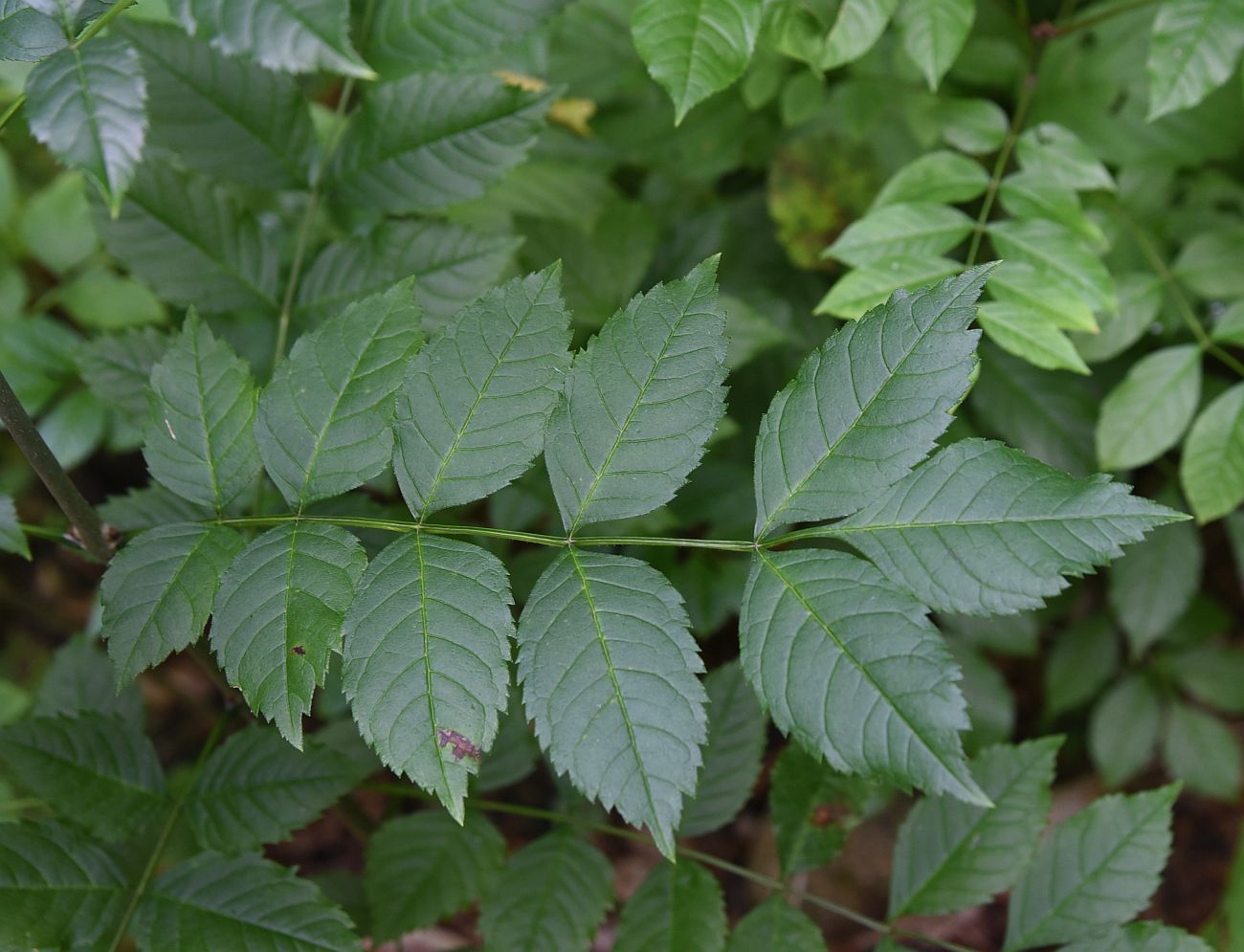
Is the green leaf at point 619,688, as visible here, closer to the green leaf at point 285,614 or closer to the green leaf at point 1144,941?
the green leaf at point 285,614

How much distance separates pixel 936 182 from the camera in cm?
175

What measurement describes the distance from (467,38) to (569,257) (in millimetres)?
649

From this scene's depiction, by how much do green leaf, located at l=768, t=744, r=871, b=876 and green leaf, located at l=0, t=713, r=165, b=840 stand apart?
0.97 m

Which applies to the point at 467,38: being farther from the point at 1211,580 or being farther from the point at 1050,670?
the point at 1211,580

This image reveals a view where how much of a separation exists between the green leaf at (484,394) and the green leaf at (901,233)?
2.09ft

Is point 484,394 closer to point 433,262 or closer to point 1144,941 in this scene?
point 433,262

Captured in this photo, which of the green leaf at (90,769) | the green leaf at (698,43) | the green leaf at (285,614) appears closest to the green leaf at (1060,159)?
the green leaf at (698,43)

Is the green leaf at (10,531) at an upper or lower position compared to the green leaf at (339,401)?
lower

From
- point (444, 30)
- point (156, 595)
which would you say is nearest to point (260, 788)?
point (156, 595)

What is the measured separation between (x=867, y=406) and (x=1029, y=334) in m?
0.51

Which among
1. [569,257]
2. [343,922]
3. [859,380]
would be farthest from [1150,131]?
[343,922]

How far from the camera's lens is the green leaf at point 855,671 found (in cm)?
104

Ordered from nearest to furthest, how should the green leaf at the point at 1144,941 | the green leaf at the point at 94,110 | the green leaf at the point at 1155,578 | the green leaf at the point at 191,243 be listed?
the green leaf at the point at 94,110
the green leaf at the point at 1144,941
the green leaf at the point at 191,243
the green leaf at the point at 1155,578

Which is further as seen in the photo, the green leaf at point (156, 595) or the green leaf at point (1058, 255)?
the green leaf at point (1058, 255)
